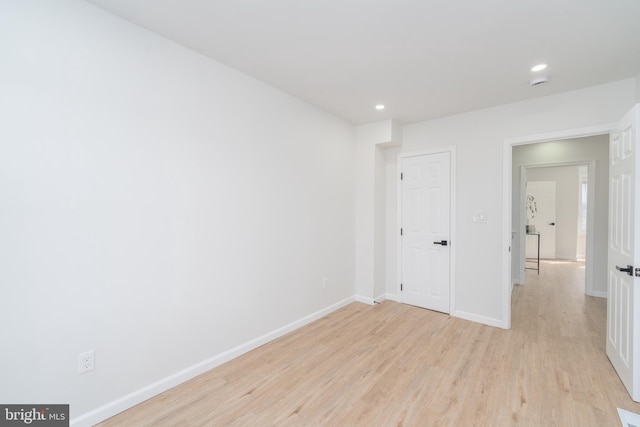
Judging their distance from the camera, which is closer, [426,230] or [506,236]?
[506,236]

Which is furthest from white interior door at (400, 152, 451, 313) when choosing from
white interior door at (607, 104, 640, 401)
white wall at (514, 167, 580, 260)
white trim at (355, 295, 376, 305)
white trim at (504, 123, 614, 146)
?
white wall at (514, 167, 580, 260)

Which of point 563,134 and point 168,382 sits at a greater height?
point 563,134

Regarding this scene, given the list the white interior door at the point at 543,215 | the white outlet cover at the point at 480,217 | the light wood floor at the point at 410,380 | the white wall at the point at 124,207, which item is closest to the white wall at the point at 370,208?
the light wood floor at the point at 410,380

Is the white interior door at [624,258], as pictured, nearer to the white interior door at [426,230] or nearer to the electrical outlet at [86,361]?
the white interior door at [426,230]

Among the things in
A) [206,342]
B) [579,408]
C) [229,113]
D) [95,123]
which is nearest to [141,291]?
[206,342]

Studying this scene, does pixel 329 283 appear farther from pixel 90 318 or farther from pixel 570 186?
pixel 570 186

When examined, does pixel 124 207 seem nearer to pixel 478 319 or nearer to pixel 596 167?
pixel 478 319

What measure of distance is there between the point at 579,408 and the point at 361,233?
2.75 m

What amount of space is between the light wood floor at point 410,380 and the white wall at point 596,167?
4.55 feet

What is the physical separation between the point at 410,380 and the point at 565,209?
25.7 feet

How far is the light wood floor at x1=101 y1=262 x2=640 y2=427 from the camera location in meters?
1.89

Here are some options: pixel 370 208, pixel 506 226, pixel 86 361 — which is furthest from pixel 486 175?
pixel 86 361

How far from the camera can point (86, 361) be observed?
1769mm

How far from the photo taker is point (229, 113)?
8.43ft
